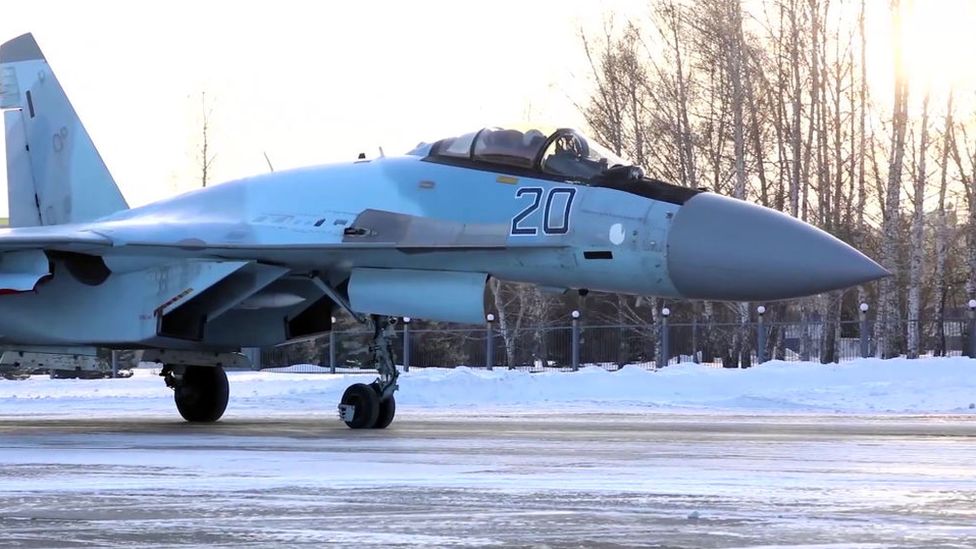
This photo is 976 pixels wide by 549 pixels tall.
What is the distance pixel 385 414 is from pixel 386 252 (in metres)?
1.50

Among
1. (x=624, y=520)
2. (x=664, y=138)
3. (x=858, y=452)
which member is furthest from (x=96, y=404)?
(x=664, y=138)

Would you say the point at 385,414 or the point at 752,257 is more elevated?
the point at 752,257

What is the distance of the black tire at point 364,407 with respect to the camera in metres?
14.1

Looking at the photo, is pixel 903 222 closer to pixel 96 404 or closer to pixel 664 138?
pixel 664 138

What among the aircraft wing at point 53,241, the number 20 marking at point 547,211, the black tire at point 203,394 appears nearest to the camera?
the number 20 marking at point 547,211

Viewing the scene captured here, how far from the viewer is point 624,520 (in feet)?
20.4

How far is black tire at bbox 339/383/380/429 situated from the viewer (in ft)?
46.3

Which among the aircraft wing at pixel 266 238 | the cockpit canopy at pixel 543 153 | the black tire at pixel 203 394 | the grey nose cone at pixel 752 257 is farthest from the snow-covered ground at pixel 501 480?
the cockpit canopy at pixel 543 153

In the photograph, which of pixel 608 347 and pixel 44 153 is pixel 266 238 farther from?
pixel 608 347

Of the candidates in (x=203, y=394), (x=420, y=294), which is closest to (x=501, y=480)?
(x=420, y=294)

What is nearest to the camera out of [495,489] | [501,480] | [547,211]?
[495,489]

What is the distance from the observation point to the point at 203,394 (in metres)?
16.5

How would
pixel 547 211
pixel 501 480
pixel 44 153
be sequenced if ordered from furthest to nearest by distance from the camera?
pixel 44 153, pixel 547 211, pixel 501 480

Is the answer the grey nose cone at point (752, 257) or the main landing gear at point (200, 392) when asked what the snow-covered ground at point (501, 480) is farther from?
the grey nose cone at point (752, 257)
